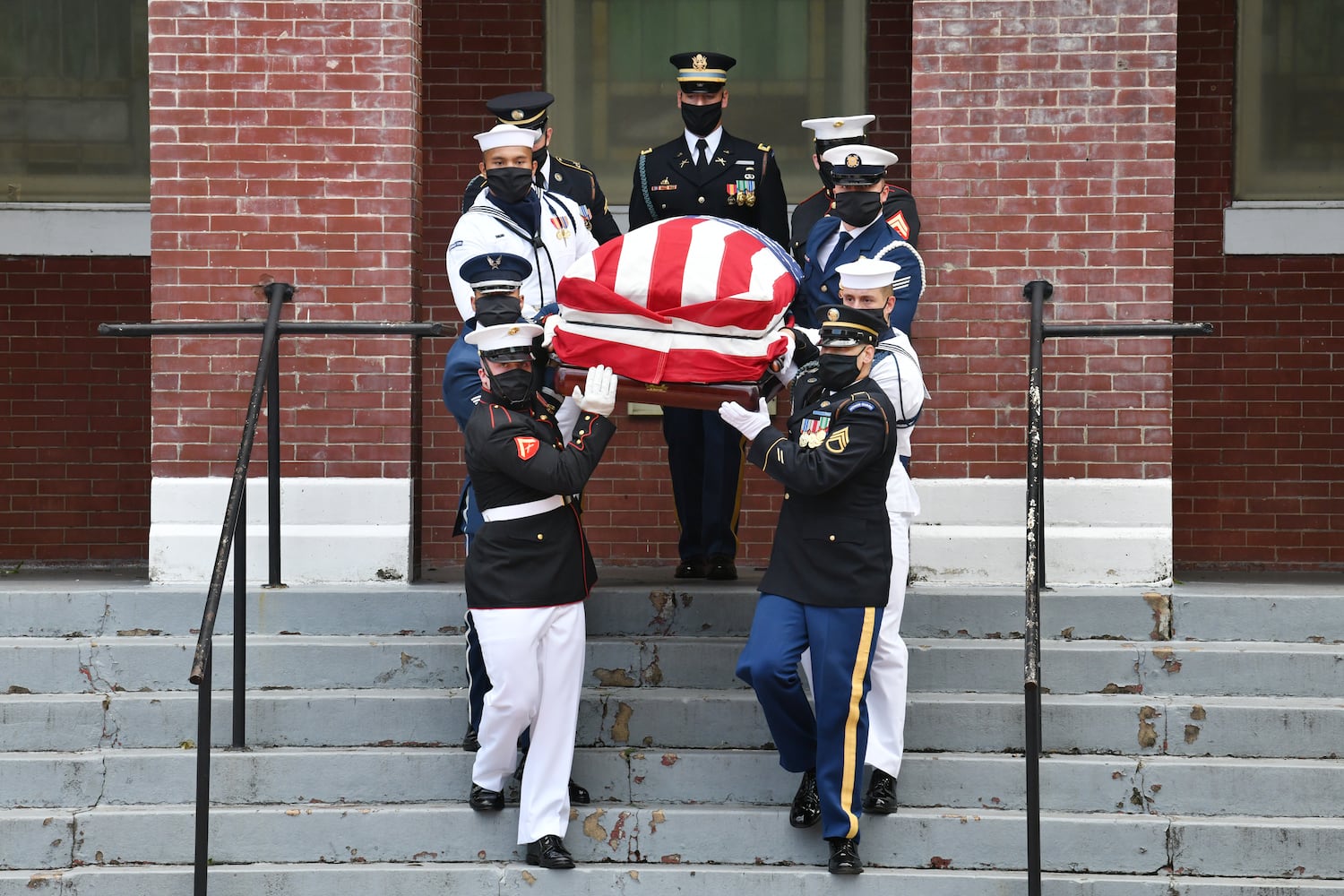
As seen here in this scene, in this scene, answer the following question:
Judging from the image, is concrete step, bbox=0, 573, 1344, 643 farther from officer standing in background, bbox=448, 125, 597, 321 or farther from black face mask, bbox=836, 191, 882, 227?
black face mask, bbox=836, 191, 882, 227

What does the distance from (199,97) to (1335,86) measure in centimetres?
566

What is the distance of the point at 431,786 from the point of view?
560 centimetres

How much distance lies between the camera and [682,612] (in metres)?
6.27

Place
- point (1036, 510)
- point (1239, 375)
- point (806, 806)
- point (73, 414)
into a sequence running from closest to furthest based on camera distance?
point (806, 806)
point (1036, 510)
point (1239, 375)
point (73, 414)

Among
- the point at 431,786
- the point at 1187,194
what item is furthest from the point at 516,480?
the point at 1187,194

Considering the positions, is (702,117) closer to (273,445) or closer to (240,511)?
(273,445)

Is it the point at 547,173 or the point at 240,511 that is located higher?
the point at 547,173

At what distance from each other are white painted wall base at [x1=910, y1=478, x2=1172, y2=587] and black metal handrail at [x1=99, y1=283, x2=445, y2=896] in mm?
2288

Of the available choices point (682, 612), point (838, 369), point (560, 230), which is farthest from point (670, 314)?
point (682, 612)

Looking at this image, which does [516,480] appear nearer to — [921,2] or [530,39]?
[921,2]

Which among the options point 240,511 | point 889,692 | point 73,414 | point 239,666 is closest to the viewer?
point 889,692

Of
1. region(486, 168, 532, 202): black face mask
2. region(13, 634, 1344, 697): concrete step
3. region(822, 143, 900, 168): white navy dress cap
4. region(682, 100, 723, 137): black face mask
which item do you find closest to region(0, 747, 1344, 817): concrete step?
region(13, 634, 1344, 697): concrete step

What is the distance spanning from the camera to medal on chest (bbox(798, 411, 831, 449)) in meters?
5.05

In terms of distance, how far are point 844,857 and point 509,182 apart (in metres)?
2.66
